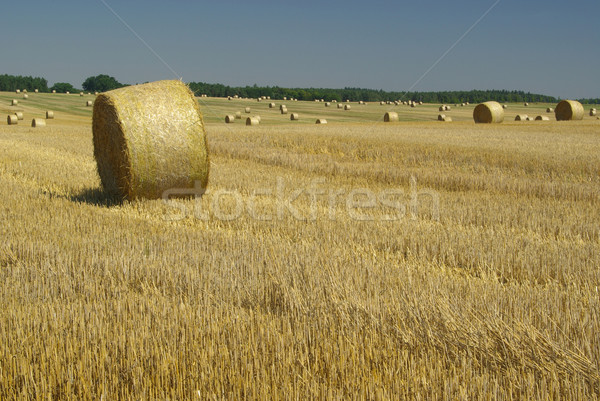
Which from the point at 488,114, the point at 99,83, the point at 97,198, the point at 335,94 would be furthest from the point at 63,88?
the point at 97,198

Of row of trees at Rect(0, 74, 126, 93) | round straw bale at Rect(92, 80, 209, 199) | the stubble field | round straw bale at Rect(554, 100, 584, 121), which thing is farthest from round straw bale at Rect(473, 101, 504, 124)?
row of trees at Rect(0, 74, 126, 93)

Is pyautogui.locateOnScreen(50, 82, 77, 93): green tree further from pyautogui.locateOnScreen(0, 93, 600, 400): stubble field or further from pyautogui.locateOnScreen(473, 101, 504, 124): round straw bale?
pyautogui.locateOnScreen(0, 93, 600, 400): stubble field

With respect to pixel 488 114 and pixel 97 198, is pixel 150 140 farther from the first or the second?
pixel 488 114

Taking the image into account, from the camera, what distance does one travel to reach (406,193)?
11797mm

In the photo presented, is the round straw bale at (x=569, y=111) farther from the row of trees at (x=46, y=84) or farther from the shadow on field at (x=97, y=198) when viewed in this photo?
the row of trees at (x=46, y=84)

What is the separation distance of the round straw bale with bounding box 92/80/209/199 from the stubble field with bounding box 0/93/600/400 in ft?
1.45

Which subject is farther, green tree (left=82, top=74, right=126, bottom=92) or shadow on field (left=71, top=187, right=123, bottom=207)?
green tree (left=82, top=74, right=126, bottom=92)

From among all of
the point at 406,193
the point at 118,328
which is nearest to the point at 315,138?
the point at 406,193

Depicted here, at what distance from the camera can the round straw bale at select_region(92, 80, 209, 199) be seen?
9.43 m

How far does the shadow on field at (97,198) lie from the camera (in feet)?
31.9

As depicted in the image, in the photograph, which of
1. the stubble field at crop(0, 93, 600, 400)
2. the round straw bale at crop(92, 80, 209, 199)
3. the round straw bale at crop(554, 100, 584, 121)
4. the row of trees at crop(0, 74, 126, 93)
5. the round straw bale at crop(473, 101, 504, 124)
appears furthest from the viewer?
the row of trees at crop(0, 74, 126, 93)

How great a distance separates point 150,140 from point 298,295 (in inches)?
221

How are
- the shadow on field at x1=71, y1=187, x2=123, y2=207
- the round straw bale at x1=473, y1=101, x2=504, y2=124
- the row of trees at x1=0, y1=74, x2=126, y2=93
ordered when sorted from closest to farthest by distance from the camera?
the shadow on field at x1=71, y1=187, x2=123, y2=207 < the round straw bale at x1=473, y1=101, x2=504, y2=124 < the row of trees at x1=0, y1=74, x2=126, y2=93

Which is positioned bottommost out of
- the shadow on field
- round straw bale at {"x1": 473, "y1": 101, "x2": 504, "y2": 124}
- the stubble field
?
the shadow on field
